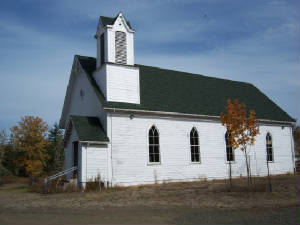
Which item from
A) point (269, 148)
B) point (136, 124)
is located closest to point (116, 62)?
point (136, 124)

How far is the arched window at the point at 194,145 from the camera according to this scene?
80.1 ft

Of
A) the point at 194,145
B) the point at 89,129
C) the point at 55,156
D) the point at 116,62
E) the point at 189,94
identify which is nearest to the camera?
the point at 89,129

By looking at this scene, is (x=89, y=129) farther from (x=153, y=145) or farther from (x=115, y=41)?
(x=115, y=41)

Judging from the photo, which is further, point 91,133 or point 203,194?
point 91,133

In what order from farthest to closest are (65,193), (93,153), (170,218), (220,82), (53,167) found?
(53,167)
(220,82)
(93,153)
(65,193)
(170,218)

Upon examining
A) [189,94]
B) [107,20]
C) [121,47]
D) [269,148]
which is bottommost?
[269,148]

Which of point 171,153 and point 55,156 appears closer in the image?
point 171,153

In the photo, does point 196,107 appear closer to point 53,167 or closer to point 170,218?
point 170,218

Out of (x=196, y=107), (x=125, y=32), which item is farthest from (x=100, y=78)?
(x=196, y=107)

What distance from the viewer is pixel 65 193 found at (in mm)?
18438

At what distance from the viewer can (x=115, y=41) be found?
22797mm

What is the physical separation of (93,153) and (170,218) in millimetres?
10924

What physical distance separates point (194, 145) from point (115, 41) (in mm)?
9649

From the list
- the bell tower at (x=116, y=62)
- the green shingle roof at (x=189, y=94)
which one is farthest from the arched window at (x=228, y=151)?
the bell tower at (x=116, y=62)
